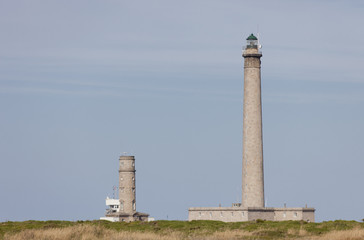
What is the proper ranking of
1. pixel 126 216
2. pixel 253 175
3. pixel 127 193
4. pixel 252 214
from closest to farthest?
pixel 252 214, pixel 253 175, pixel 126 216, pixel 127 193

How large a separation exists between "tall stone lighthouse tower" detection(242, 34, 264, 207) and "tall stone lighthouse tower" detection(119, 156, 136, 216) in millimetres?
32784

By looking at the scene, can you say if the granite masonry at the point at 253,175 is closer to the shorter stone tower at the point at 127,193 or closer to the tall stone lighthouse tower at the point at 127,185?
the shorter stone tower at the point at 127,193

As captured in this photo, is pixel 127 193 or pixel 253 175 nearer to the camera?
pixel 253 175

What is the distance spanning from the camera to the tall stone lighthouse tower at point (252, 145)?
301 ft

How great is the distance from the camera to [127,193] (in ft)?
400

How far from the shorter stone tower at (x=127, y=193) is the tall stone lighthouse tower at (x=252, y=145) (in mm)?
31190

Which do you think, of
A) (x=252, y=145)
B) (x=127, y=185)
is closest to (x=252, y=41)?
(x=252, y=145)

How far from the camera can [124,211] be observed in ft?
397

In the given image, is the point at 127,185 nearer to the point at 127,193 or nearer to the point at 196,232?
the point at 127,193

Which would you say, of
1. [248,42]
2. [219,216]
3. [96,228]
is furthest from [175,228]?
[248,42]

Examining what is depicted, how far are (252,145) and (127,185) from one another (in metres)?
34.9

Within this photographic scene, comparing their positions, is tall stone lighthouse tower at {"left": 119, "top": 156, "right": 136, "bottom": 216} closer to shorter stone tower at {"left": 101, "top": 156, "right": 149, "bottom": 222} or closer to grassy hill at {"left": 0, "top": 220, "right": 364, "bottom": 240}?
shorter stone tower at {"left": 101, "top": 156, "right": 149, "bottom": 222}

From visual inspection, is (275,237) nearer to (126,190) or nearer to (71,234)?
(71,234)

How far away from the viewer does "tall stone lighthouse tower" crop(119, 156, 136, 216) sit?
121562 mm
